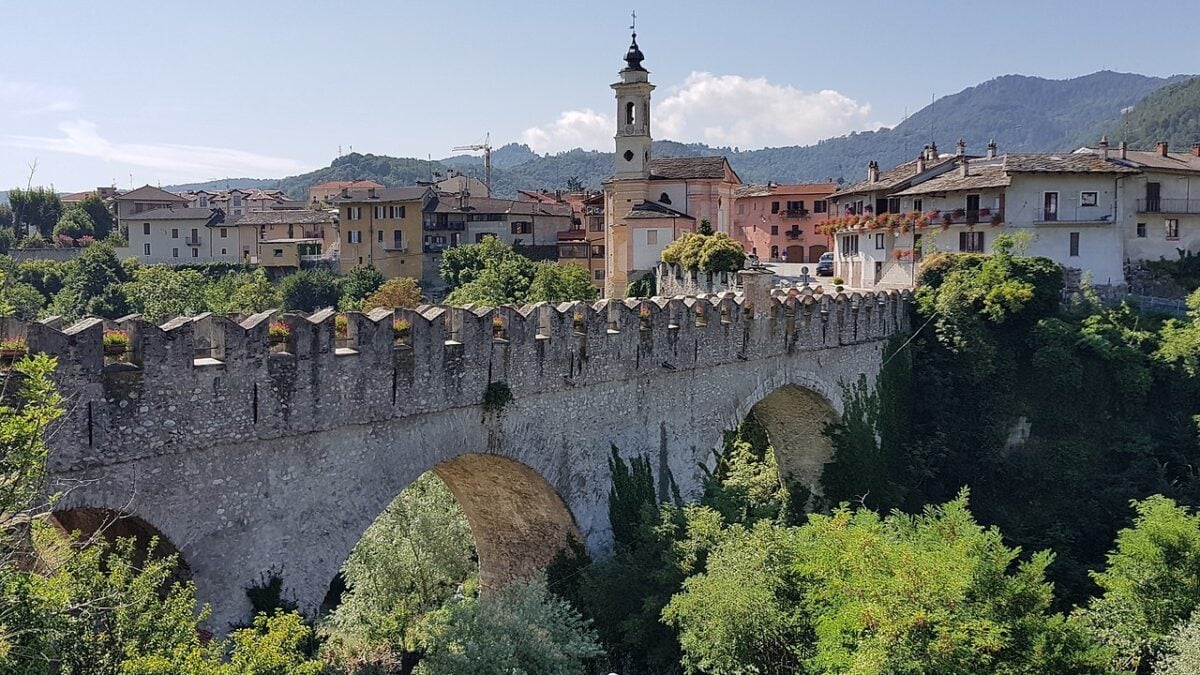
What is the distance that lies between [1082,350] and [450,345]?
24744 mm

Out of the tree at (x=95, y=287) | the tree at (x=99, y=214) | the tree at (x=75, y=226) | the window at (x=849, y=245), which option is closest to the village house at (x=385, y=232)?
the tree at (x=95, y=287)

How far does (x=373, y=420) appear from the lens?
16.3m

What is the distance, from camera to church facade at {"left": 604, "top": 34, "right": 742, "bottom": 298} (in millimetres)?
56062

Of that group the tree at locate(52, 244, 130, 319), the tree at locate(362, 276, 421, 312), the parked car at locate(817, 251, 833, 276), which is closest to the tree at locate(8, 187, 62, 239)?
the tree at locate(52, 244, 130, 319)

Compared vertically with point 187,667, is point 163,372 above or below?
above

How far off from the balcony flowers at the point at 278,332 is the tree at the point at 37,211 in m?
95.4

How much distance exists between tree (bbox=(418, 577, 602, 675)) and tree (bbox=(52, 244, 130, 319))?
53441 mm

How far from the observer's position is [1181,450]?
107 ft

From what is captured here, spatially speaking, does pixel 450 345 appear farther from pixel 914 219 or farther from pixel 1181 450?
pixel 914 219

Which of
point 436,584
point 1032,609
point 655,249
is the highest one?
point 655,249

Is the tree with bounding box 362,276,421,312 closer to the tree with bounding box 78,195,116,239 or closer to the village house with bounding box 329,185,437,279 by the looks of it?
the village house with bounding box 329,185,437,279

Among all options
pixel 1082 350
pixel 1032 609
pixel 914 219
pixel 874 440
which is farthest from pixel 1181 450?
pixel 1032 609

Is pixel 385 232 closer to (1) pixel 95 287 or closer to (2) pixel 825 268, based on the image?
(1) pixel 95 287

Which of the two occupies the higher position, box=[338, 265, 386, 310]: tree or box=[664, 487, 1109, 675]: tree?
box=[338, 265, 386, 310]: tree
